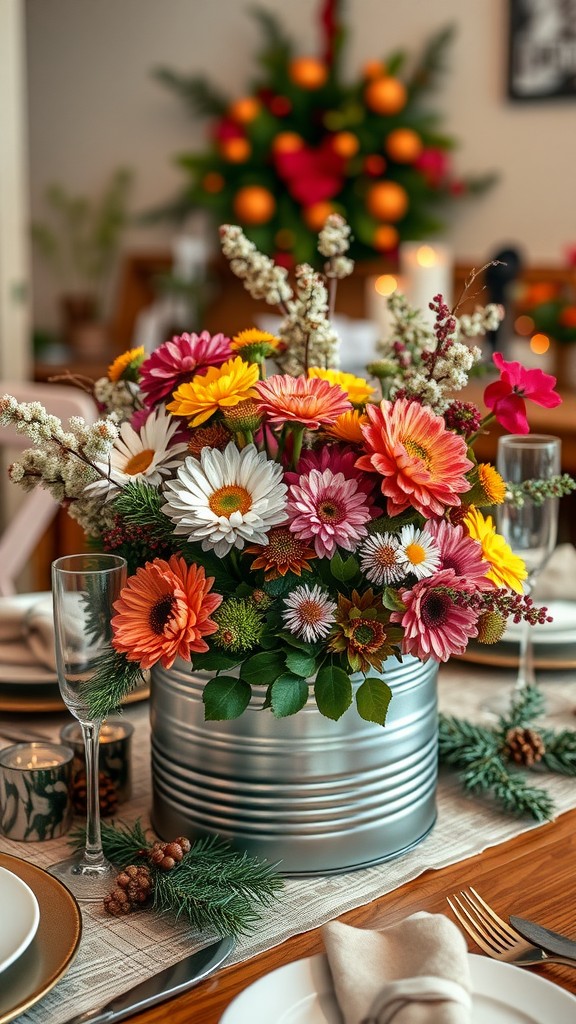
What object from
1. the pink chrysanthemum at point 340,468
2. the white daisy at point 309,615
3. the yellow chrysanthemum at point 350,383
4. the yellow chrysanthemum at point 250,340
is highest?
the yellow chrysanthemum at point 250,340

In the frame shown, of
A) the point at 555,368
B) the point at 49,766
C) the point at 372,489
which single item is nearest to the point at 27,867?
the point at 49,766

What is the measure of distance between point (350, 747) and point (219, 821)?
0.33 feet

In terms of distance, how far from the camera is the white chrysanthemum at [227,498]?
65 centimetres

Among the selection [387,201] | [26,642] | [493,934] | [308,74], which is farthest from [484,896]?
[308,74]

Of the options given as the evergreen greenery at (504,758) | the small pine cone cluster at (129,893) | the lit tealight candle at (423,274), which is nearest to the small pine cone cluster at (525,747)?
the evergreen greenery at (504,758)

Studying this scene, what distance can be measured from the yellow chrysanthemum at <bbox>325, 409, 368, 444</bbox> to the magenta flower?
10 cm

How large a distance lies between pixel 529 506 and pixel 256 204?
2.44 meters

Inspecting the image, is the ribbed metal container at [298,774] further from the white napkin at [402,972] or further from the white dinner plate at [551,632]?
the white dinner plate at [551,632]

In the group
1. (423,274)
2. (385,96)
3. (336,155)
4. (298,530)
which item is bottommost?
(298,530)

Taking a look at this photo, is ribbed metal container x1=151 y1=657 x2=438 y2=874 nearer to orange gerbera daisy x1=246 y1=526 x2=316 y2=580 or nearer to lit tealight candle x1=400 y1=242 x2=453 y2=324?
orange gerbera daisy x1=246 y1=526 x2=316 y2=580

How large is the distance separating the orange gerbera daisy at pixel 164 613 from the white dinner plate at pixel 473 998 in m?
0.18

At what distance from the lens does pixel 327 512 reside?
663mm

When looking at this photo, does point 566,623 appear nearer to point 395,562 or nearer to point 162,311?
point 395,562

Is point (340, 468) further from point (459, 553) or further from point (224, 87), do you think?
point (224, 87)
